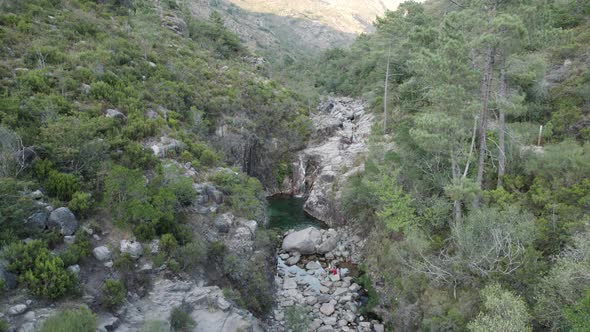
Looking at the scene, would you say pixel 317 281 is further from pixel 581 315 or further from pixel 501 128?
pixel 581 315

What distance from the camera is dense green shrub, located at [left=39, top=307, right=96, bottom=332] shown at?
7844 mm

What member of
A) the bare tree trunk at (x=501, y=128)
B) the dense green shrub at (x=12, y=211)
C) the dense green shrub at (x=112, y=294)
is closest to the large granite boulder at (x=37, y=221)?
the dense green shrub at (x=12, y=211)

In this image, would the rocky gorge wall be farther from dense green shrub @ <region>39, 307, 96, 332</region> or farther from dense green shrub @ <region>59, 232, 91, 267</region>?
dense green shrub @ <region>39, 307, 96, 332</region>

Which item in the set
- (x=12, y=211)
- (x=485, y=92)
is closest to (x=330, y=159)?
(x=485, y=92)

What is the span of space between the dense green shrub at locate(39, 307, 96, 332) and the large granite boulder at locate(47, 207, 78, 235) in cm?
334

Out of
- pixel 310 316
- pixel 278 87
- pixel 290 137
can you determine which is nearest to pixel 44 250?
pixel 310 316

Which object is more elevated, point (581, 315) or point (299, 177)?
point (581, 315)

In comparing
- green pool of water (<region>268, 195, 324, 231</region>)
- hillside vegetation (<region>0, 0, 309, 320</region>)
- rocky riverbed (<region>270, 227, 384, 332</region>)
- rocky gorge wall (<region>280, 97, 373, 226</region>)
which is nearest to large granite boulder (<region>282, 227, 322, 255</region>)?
rocky riverbed (<region>270, 227, 384, 332</region>)

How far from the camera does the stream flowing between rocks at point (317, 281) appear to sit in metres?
15.9

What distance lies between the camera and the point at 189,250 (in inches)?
515

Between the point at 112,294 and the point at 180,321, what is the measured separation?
2.27m

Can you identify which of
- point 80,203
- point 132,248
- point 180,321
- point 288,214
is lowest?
point 288,214

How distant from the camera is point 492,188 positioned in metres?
16.0

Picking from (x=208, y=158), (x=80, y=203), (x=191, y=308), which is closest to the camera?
(x=191, y=308)
